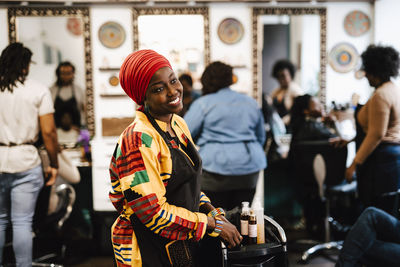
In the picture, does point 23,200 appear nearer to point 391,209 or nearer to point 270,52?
point 391,209

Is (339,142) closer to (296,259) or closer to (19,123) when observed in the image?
(296,259)

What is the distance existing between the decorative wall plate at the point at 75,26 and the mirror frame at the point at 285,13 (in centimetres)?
182

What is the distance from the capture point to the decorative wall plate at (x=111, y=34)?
3.98m

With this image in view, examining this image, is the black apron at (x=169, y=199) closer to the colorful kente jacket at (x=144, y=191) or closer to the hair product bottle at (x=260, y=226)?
the colorful kente jacket at (x=144, y=191)

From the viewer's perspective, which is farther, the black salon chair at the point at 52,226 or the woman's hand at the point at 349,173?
the woman's hand at the point at 349,173

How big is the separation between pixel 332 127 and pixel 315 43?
110 centimetres

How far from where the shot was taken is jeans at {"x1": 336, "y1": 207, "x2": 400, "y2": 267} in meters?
1.92

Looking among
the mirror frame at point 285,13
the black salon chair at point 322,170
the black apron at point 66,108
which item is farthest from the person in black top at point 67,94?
the black salon chair at point 322,170

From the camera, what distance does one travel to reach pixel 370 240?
1.94 meters

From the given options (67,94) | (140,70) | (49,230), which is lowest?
(49,230)

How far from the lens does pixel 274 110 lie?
4074mm

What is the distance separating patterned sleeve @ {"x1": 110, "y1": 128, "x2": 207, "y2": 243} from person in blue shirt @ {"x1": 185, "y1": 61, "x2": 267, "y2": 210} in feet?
4.13

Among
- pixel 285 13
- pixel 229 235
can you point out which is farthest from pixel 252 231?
pixel 285 13

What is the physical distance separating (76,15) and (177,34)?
106cm
